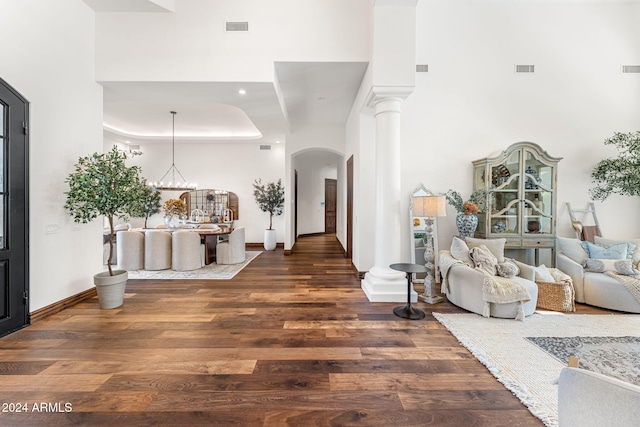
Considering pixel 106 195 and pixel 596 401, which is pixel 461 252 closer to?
pixel 596 401

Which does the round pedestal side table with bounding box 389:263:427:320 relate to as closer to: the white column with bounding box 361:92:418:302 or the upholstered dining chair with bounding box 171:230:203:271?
the white column with bounding box 361:92:418:302

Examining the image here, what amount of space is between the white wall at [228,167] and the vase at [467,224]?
18.0 ft

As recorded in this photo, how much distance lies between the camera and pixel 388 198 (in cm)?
369

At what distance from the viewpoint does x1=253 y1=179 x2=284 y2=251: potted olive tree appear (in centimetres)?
792

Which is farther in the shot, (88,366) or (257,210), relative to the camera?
(257,210)

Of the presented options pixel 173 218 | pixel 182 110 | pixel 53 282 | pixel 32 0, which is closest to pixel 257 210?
pixel 173 218

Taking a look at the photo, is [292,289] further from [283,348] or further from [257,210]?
[257,210]

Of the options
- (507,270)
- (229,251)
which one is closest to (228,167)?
(229,251)

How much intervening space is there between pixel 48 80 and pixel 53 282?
237 centimetres

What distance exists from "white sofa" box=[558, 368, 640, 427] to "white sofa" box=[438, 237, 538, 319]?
2428mm

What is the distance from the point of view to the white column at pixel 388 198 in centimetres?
362

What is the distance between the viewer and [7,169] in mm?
2713

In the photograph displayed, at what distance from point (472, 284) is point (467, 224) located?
1.27 metres

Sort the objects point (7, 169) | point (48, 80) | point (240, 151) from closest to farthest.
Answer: point (7, 169) → point (48, 80) → point (240, 151)
